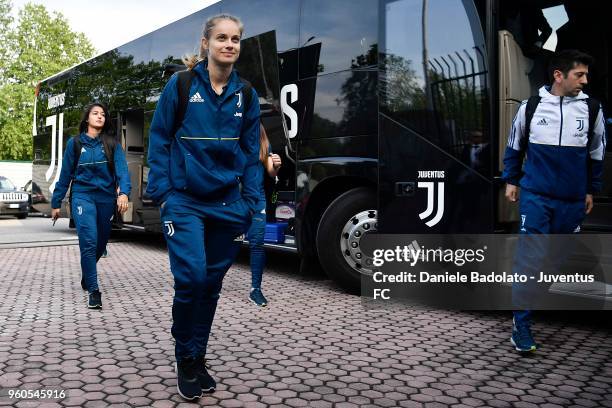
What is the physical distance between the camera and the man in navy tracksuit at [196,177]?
3195 millimetres

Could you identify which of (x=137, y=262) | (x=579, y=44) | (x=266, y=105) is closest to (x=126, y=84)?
(x=137, y=262)

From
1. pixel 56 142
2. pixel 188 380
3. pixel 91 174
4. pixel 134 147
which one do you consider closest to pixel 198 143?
pixel 188 380

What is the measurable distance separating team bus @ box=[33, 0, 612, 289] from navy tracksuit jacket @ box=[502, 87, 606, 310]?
847mm

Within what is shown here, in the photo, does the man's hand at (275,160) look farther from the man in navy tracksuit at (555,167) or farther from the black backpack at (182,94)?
the black backpack at (182,94)

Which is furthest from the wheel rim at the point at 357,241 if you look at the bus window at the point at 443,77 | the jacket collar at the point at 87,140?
the jacket collar at the point at 87,140

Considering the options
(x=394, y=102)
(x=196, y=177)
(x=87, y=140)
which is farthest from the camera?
(x=87, y=140)

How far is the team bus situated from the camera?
5262 mm

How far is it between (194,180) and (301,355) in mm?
1587

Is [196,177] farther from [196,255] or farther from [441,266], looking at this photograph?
[441,266]

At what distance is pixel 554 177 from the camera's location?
4266 mm

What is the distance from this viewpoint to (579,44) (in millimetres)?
6887

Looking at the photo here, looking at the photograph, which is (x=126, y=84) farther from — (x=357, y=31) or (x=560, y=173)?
(x=560, y=173)

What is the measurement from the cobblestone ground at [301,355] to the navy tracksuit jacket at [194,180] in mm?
541

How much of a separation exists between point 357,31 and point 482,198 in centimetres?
220
